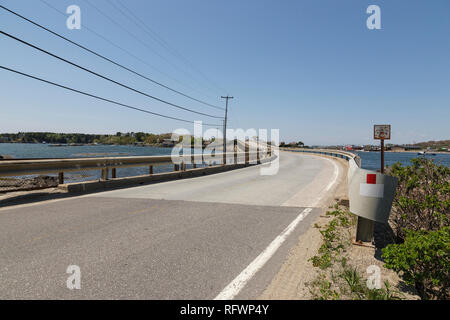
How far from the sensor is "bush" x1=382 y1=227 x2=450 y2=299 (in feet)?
9.57

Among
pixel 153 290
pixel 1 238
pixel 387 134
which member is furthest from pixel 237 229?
pixel 387 134

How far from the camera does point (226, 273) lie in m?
3.47

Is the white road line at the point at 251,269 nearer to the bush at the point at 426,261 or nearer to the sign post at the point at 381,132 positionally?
the bush at the point at 426,261

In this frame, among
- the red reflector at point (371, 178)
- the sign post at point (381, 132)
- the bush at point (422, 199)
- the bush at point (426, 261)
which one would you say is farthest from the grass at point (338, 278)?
the sign post at point (381, 132)

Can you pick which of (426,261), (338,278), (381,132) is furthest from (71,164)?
(381,132)

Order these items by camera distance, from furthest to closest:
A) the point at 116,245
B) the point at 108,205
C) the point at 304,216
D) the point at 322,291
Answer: the point at 108,205
the point at 304,216
the point at 116,245
the point at 322,291

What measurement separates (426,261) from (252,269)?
2056mm

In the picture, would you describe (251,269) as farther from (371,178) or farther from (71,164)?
(71,164)

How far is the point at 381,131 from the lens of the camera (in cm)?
948

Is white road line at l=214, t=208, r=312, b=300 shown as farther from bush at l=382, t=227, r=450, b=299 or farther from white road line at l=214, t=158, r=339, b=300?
bush at l=382, t=227, r=450, b=299

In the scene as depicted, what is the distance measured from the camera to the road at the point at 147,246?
3088 mm

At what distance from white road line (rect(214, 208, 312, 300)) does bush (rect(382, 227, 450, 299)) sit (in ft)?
5.29
